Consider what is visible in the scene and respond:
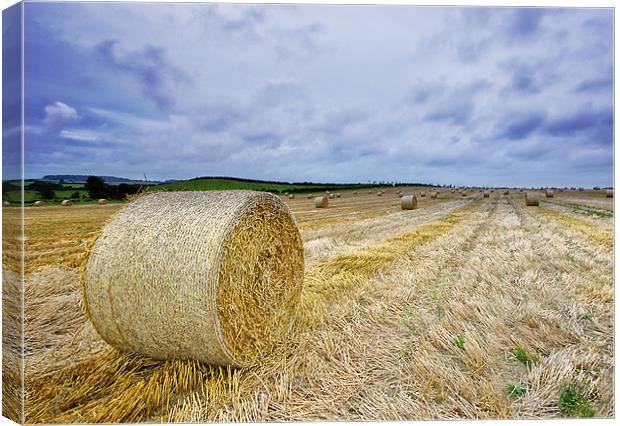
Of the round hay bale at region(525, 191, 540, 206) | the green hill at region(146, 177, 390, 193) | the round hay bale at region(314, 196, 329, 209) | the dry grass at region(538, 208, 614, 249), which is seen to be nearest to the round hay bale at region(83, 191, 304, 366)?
the green hill at region(146, 177, 390, 193)

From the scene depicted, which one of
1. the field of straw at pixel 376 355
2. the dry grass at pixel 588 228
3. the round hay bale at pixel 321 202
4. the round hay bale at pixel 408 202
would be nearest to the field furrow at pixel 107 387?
the field of straw at pixel 376 355

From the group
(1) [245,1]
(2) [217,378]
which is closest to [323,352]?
(2) [217,378]

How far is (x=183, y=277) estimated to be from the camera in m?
2.42

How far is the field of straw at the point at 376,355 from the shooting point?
2555mm

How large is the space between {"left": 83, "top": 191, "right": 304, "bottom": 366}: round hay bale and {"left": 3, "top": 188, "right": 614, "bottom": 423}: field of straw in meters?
0.19

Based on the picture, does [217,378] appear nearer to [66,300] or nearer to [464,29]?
[66,300]

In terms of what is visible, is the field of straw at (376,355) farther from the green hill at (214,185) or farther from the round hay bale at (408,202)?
the round hay bale at (408,202)

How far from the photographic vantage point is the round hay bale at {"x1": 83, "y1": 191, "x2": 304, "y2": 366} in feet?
8.00

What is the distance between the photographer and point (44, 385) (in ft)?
8.58

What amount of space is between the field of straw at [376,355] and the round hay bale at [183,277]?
19cm

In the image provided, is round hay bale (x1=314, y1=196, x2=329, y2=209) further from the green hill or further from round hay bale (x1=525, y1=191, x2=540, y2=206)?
the green hill

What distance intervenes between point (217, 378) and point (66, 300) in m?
1.87

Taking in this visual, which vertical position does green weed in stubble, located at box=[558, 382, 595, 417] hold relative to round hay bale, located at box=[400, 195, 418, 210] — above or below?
below

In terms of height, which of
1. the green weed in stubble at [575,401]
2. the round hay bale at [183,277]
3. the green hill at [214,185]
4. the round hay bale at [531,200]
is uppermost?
the green hill at [214,185]
